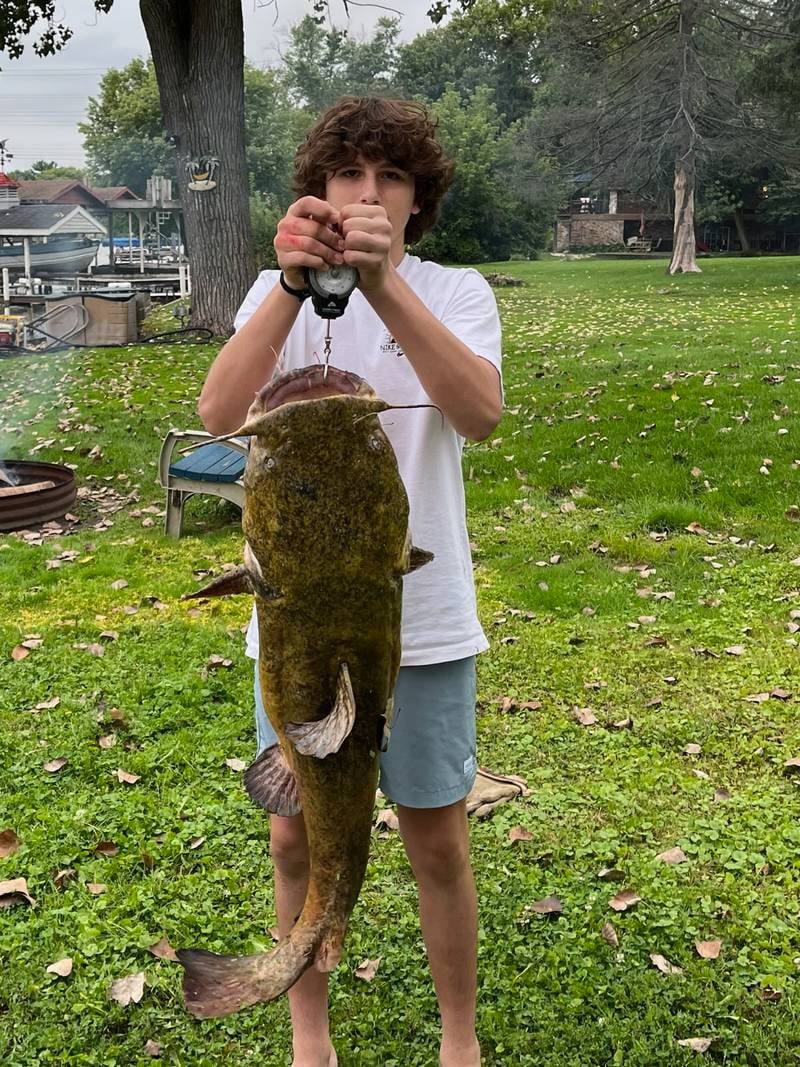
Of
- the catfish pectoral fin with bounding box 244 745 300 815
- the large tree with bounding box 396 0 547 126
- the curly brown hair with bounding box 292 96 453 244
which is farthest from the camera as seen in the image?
the large tree with bounding box 396 0 547 126

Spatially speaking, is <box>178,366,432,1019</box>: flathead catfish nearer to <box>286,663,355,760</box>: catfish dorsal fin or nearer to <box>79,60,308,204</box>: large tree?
<box>286,663,355,760</box>: catfish dorsal fin

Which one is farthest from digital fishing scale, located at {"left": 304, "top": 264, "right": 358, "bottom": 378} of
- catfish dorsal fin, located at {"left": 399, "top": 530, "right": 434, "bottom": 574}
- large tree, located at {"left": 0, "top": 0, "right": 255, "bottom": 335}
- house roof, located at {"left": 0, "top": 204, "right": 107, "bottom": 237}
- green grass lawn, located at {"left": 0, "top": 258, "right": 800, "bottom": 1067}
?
house roof, located at {"left": 0, "top": 204, "right": 107, "bottom": 237}

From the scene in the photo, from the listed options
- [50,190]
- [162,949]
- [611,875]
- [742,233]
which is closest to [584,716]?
[611,875]

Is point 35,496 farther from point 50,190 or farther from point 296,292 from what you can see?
point 50,190

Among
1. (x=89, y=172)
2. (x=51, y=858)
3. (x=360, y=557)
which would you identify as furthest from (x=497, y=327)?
A: (x=89, y=172)

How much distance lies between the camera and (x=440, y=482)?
2219mm

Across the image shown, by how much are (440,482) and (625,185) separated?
40463mm

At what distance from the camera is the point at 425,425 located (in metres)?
2.14

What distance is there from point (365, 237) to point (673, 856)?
10.0ft

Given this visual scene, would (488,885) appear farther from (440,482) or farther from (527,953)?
(440,482)

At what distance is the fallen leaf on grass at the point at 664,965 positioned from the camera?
3.23 metres

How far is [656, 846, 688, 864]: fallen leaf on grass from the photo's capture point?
379cm

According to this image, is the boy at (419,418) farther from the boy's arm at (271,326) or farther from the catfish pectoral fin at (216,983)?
the catfish pectoral fin at (216,983)

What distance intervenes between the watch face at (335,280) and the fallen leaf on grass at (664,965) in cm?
261
